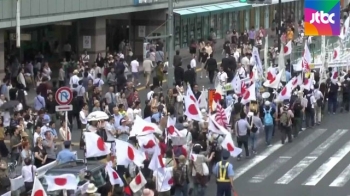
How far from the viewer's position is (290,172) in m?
27.9

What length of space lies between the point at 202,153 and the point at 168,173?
2.16 m

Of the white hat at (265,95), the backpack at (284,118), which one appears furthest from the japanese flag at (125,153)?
the white hat at (265,95)

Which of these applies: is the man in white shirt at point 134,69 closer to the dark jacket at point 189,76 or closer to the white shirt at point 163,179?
the dark jacket at point 189,76

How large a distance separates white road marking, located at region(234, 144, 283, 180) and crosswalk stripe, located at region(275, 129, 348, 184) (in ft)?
3.82

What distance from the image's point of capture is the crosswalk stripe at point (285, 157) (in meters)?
27.3

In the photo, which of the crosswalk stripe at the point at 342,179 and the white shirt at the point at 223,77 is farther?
the white shirt at the point at 223,77

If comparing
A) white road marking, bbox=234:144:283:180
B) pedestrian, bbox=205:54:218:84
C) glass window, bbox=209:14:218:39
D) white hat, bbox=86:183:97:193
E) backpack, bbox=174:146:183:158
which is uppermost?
glass window, bbox=209:14:218:39

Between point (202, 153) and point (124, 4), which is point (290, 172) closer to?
point (202, 153)

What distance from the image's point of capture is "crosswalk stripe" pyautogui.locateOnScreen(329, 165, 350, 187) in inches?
1035

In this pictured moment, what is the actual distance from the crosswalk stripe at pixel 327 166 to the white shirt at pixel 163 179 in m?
5.15

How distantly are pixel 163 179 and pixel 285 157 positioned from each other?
8.20 m

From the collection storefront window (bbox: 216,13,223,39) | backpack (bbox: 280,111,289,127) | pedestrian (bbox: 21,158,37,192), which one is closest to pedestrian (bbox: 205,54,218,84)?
backpack (bbox: 280,111,289,127)

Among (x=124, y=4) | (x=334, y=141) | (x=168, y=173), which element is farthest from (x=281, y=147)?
(x=124, y=4)

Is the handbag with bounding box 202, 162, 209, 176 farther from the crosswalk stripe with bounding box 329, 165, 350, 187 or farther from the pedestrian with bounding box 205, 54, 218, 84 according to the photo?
the pedestrian with bounding box 205, 54, 218, 84
